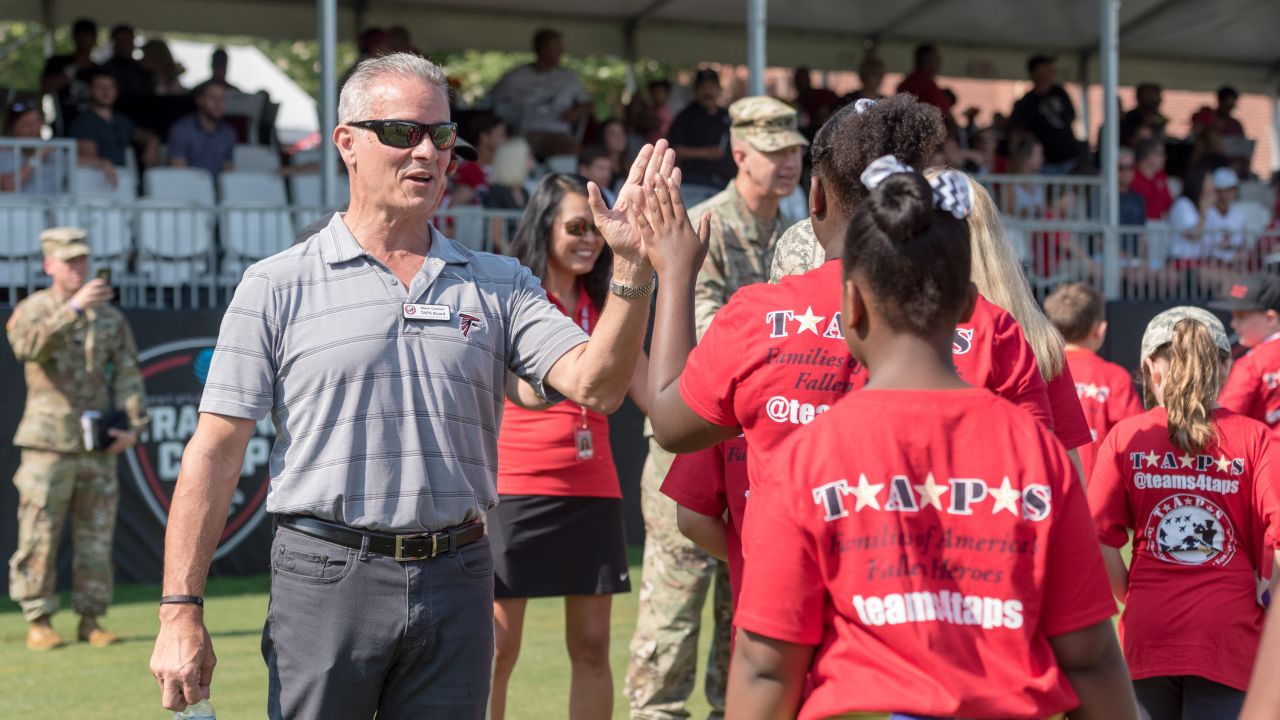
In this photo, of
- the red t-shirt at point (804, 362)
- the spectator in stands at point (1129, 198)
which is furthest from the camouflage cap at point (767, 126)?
the spectator in stands at point (1129, 198)

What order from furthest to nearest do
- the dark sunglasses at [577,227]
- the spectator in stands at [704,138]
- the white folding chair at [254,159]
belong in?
the spectator in stands at [704,138] < the white folding chair at [254,159] < the dark sunglasses at [577,227]

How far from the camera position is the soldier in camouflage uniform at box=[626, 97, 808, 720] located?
574 centimetres

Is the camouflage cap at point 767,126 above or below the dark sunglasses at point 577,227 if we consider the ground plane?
above

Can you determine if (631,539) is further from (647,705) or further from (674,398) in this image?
(674,398)

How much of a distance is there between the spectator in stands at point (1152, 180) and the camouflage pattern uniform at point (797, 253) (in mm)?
12877

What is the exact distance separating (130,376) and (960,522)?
702cm

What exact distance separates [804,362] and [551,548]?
98.5 inches

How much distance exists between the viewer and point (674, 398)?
3121 millimetres

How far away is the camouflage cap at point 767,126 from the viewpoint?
5.89 metres

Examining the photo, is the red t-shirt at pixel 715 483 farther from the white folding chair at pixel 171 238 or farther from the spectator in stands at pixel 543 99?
the spectator in stands at pixel 543 99

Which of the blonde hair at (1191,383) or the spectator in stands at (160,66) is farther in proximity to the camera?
the spectator in stands at (160,66)

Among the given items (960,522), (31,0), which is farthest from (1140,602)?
(31,0)

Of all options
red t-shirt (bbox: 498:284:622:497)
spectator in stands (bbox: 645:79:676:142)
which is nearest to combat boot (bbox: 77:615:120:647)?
red t-shirt (bbox: 498:284:622:497)

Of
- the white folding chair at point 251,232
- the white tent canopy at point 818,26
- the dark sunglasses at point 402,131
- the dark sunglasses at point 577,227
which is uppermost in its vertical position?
the white tent canopy at point 818,26
